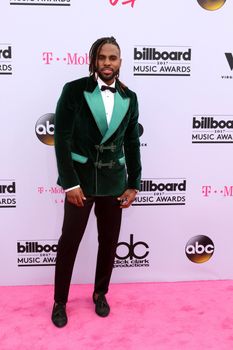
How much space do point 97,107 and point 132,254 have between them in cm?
112

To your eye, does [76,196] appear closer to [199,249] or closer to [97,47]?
[97,47]

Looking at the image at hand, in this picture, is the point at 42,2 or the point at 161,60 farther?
the point at 161,60

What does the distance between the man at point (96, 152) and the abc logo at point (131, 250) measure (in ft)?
1.40

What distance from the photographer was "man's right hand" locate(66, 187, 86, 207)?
1960 millimetres

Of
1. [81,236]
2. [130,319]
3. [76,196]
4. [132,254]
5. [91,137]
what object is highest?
[91,137]

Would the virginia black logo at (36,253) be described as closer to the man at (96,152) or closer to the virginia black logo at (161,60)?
the man at (96,152)

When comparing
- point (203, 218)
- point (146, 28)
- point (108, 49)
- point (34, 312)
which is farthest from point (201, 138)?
point (34, 312)

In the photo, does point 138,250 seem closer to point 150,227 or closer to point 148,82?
point 150,227

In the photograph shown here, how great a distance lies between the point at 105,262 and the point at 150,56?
1.23 metres

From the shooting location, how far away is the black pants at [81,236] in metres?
2.06

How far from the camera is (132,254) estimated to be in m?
2.65

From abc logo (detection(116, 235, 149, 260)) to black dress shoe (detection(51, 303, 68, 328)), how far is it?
1.91 feet

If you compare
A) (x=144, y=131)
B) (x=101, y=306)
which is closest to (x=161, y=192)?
(x=144, y=131)

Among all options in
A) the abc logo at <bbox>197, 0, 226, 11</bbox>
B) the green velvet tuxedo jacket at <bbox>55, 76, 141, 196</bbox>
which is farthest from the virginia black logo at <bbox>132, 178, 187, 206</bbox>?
the abc logo at <bbox>197, 0, 226, 11</bbox>
